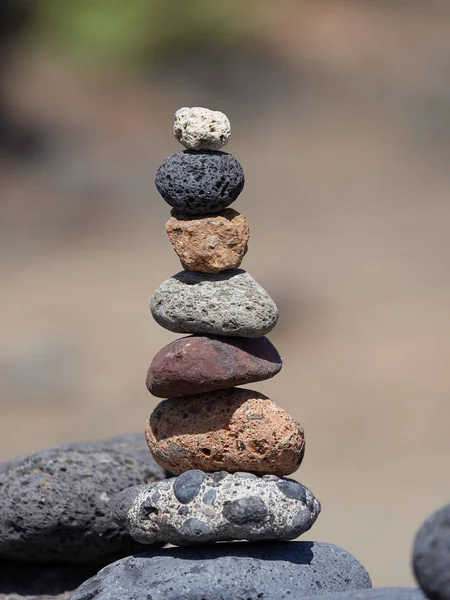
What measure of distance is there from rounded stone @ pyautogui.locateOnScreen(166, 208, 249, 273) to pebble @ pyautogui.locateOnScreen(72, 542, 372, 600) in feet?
→ 4.58

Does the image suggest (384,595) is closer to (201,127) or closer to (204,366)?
(204,366)

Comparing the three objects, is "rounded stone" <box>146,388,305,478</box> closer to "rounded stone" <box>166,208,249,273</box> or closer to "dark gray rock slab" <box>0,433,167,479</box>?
"rounded stone" <box>166,208,249,273</box>

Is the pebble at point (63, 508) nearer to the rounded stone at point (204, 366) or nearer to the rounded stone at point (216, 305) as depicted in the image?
the rounded stone at point (204, 366)

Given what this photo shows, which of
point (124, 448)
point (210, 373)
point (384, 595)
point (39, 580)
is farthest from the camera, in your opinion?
point (124, 448)

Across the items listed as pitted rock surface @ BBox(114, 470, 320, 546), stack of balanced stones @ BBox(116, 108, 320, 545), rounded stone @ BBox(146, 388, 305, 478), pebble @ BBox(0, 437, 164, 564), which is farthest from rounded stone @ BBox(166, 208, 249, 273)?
pebble @ BBox(0, 437, 164, 564)

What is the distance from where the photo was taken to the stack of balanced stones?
498 centimetres

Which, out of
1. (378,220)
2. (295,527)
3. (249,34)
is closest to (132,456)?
(295,527)

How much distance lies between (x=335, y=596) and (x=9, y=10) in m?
23.8

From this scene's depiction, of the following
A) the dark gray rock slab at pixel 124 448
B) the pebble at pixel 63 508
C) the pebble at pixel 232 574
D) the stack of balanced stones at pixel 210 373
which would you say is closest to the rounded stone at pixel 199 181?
the stack of balanced stones at pixel 210 373

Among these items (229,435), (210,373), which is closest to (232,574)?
(229,435)

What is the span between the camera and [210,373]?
502 cm

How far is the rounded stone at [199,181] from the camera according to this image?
505cm

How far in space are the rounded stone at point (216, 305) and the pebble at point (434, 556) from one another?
1.53 m

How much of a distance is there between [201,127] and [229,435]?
59.4 inches
